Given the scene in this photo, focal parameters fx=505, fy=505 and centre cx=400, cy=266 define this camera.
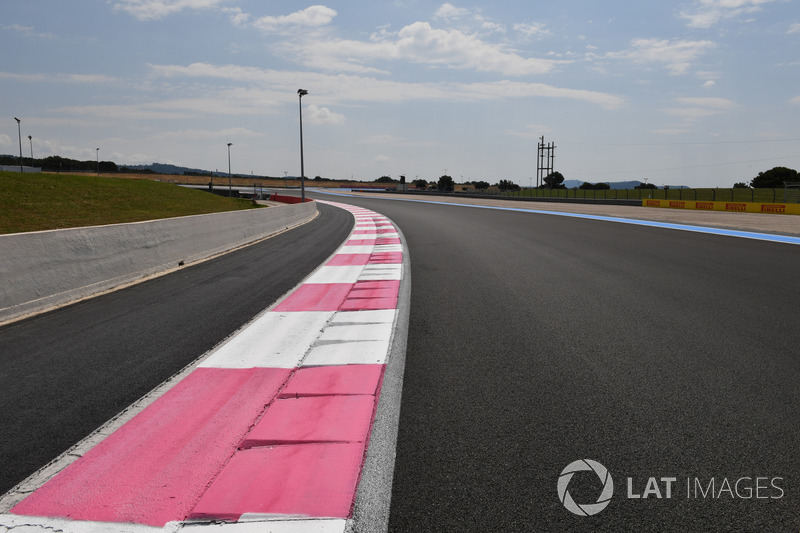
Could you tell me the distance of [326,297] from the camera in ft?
24.7

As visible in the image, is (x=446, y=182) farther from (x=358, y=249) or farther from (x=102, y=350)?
(x=102, y=350)

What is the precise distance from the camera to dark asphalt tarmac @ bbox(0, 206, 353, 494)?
332 cm

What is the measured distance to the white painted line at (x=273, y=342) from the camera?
4637 mm

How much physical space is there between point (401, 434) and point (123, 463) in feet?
5.30

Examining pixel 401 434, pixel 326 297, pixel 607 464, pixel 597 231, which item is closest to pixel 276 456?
pixel 401 434

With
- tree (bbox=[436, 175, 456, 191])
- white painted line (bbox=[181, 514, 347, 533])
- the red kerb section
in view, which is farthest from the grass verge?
tree (bbox=[436, 175, 456, 191])

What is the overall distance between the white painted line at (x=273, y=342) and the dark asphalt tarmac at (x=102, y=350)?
24 centimetres

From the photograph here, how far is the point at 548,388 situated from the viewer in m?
3.78

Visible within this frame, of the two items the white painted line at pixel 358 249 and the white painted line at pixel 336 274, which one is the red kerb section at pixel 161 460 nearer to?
the white painted line at pixel 336 274

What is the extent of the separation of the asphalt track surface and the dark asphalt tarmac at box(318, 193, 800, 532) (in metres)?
0.01

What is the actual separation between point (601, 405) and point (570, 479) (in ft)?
3.32

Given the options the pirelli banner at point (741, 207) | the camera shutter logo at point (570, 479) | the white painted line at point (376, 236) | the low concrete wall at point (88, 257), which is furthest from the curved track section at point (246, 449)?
the pirelli banner at point (741, 207)

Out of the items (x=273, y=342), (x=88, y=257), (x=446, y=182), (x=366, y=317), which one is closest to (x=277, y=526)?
(x=273, y=342)

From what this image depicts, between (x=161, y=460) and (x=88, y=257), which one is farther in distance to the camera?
(x=88, y=257)
